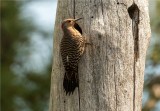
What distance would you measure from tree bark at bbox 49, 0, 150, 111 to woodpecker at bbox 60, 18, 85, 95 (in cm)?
4

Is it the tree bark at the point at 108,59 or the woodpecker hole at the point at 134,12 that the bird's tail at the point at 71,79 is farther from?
the woodpecker hole at the point at 134,12

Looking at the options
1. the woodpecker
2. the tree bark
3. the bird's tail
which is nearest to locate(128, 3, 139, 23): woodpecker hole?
the tree bark

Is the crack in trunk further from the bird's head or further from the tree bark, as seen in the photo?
the bird's head

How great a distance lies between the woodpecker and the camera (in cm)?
474

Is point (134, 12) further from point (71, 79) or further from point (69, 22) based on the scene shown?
point (71, 79)

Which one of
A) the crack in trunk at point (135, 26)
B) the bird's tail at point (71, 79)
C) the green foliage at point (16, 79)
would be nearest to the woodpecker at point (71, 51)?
the bird's tail at point (71, 79)

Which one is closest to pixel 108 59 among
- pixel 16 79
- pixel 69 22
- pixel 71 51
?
pixel 71 51

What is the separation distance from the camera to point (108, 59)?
4.71 meters

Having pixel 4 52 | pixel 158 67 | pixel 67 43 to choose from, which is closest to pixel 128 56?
pixel 67 43

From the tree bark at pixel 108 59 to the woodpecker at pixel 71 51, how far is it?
43 millimetres

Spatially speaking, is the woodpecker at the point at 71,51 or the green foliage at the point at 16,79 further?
the green foliage at the point at 16,79

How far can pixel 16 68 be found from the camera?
9328 mm

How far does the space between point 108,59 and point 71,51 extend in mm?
287

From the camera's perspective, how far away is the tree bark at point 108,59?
4.70m
